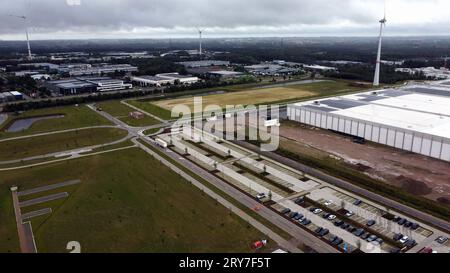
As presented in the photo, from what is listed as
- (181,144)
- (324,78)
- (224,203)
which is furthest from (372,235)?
(324,78)

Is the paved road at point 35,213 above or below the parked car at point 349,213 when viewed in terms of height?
below

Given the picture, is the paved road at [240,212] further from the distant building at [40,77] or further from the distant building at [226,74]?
the distant building at [40,77]

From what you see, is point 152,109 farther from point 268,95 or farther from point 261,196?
point 261,196

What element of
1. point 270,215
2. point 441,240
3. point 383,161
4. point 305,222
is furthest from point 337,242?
point 383,161

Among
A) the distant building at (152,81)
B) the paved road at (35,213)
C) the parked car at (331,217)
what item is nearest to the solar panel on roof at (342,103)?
the parked car at (331,217)

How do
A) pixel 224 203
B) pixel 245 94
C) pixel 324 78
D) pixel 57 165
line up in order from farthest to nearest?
pixel 324 78 → pixel 245 94 → pixel 57 165 → pixel 224 203

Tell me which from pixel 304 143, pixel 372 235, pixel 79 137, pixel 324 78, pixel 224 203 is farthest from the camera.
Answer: pixel 324 78
